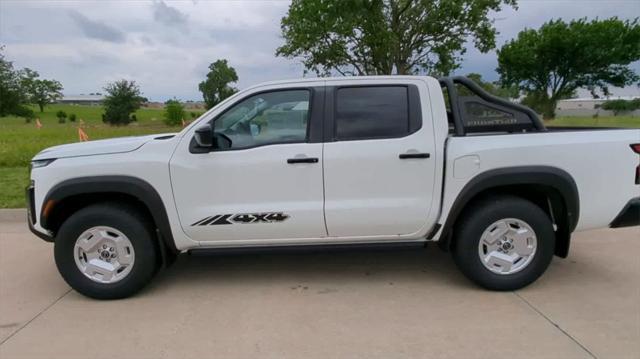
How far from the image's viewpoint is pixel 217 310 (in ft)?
12.1

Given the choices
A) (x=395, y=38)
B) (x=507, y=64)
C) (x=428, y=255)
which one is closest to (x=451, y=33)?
(x=395, y=38)

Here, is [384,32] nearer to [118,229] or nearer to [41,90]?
[118,229]

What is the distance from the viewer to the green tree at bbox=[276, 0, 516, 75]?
1977 cm

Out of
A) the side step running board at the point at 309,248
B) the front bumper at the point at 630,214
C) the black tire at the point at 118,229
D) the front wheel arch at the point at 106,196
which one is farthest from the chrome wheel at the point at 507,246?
the black tire at the point at 118,229

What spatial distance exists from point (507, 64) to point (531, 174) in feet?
148

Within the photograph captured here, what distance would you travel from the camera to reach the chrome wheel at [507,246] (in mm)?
3893

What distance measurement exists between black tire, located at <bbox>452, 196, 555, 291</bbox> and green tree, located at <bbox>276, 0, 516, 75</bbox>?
16816mm

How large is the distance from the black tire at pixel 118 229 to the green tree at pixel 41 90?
237 ft

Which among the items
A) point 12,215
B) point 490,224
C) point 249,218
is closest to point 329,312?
point 249,218

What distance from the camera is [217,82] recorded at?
58.3m

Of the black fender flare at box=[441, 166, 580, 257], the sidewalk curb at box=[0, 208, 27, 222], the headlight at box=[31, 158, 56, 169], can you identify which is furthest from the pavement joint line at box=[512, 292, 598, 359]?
the sidewalk curb at box=[0, 208, 27, 222]

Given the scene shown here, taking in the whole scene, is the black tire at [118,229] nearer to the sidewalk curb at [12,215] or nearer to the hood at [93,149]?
the hood at [93,149]

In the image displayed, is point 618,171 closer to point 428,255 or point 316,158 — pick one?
point 428,255

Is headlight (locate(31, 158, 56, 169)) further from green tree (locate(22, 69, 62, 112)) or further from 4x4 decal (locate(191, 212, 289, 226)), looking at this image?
green tree (locate(22, 69, 62, 112))
